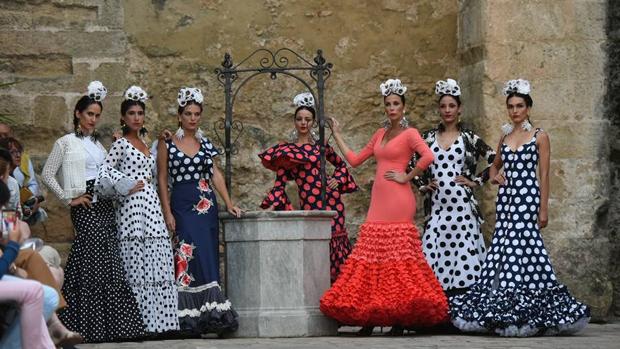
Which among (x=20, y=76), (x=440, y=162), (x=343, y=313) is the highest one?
(x=20, y=76)

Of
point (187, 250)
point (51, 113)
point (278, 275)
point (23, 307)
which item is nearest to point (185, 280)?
point (187, 250)

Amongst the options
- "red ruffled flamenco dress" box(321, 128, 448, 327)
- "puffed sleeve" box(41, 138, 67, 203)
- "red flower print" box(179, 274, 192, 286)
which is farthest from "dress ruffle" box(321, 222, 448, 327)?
"puffed sleeve" box(41, 138, 67, 203)

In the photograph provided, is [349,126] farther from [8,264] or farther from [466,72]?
[8,264]

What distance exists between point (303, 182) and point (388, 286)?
3.75ft

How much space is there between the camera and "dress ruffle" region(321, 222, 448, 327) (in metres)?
9.68

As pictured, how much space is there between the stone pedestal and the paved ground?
19cm

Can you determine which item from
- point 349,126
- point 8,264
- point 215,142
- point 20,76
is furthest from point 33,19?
point 8,264

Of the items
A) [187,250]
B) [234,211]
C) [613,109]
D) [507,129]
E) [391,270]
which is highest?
[613,109]

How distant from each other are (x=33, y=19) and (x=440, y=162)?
133 inches

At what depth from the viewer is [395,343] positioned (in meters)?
9.06

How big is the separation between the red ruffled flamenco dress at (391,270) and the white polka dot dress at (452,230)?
32cm

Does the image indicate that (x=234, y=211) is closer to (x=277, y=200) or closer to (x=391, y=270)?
(x=277, y=200)

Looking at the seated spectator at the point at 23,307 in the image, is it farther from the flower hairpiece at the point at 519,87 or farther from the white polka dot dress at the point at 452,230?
the flower hairpiece at the point at 519,87

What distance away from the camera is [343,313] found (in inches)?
384
